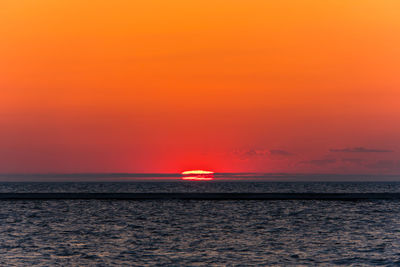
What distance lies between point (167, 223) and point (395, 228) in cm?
2469

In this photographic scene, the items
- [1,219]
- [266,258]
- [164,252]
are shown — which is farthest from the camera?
[1,219]

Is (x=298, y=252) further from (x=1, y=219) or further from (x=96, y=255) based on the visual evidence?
(x=1, y=219)

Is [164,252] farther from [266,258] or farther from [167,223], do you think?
[167,223]

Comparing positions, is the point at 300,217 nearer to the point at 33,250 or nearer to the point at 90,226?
the point at 90,226

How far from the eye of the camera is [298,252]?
1759 inches

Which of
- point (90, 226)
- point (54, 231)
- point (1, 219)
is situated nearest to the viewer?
point (54, 231)

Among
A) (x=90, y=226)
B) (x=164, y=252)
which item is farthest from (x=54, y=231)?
(x=164, y=252)

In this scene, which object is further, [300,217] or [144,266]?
[300,217]

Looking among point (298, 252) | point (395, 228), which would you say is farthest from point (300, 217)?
point (298, 252)

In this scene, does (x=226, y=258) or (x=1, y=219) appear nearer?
(x=226, y=258)

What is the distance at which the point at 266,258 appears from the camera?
41.8 metres

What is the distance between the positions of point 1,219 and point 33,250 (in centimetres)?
2895

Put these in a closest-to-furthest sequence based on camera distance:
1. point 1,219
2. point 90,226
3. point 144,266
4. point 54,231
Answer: point 144,266
point 54,231
point 90,226
point 1,219

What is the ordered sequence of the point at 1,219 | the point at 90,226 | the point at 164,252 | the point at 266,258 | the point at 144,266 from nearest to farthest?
the point at 144,266, the point at 266,258, the point at 164,252, the point at 90,226, the point at 1,219
